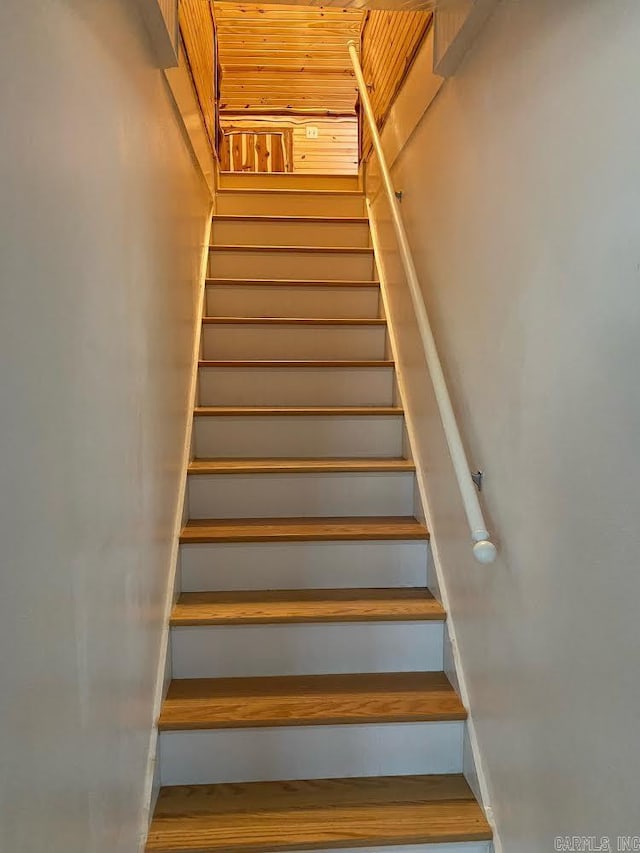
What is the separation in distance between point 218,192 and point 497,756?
3.07 metres

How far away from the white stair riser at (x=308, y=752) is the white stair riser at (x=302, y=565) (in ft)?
1.59

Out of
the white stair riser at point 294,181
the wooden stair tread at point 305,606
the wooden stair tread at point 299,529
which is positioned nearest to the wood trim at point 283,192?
the white stair riser at point 294,181

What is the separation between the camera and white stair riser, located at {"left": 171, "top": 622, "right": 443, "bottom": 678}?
5.81 feet

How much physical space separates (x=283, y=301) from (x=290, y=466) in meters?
1.03

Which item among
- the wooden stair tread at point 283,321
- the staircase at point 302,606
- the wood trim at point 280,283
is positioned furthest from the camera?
the wood trim at point 280,283

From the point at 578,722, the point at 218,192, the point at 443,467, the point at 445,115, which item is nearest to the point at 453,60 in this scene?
the point at 445,115

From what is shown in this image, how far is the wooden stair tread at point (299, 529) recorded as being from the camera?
1958 millimetres

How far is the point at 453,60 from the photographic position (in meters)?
1.64

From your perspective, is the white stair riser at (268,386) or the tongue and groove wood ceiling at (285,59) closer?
the white stair riser at (268,386)

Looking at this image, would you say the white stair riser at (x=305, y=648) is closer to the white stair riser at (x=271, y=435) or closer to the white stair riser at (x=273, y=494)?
the white stair riser at (x=273, y=494)

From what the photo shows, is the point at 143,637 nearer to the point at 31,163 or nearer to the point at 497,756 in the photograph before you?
the point at 497,756

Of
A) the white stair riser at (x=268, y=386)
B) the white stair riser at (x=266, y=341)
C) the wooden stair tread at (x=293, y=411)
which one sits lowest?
the wooden stair tread at (x=293, y=411)

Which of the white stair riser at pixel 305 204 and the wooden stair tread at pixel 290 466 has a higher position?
the white stair riser at pixel 305 204

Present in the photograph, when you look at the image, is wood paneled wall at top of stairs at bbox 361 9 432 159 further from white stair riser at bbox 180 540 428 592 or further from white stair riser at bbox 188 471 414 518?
white stair riser at bbox 180 540 428 592
